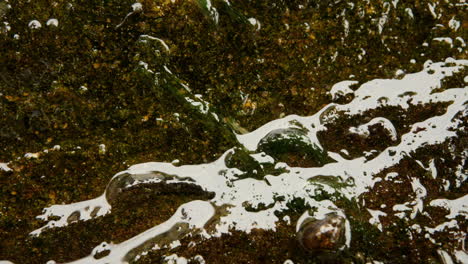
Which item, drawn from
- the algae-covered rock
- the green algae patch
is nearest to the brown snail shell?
the green algae patch

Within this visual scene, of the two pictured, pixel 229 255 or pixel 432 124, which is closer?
pixel 229 255

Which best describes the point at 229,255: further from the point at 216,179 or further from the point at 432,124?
the point at 432,124

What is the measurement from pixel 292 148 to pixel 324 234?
51cm

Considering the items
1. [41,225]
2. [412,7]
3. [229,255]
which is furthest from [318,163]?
[41,225]

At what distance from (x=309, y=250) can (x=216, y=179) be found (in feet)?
2.03

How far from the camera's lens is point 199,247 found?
1.96 m

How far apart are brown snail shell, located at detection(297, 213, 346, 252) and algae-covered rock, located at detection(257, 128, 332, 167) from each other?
1.16ft

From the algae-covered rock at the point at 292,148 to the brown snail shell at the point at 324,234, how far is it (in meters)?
0.35

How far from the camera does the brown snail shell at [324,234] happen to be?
186 centimetres

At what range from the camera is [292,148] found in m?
2.12

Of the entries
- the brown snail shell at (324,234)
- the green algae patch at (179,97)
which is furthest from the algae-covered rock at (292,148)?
the brown snail shell at (324,234)

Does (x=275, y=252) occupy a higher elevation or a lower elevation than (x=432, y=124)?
lower

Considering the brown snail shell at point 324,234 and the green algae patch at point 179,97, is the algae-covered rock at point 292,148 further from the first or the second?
the brown snail shell at point 324,234

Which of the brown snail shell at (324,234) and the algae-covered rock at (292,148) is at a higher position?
the algae-covered rock at (292,148)
